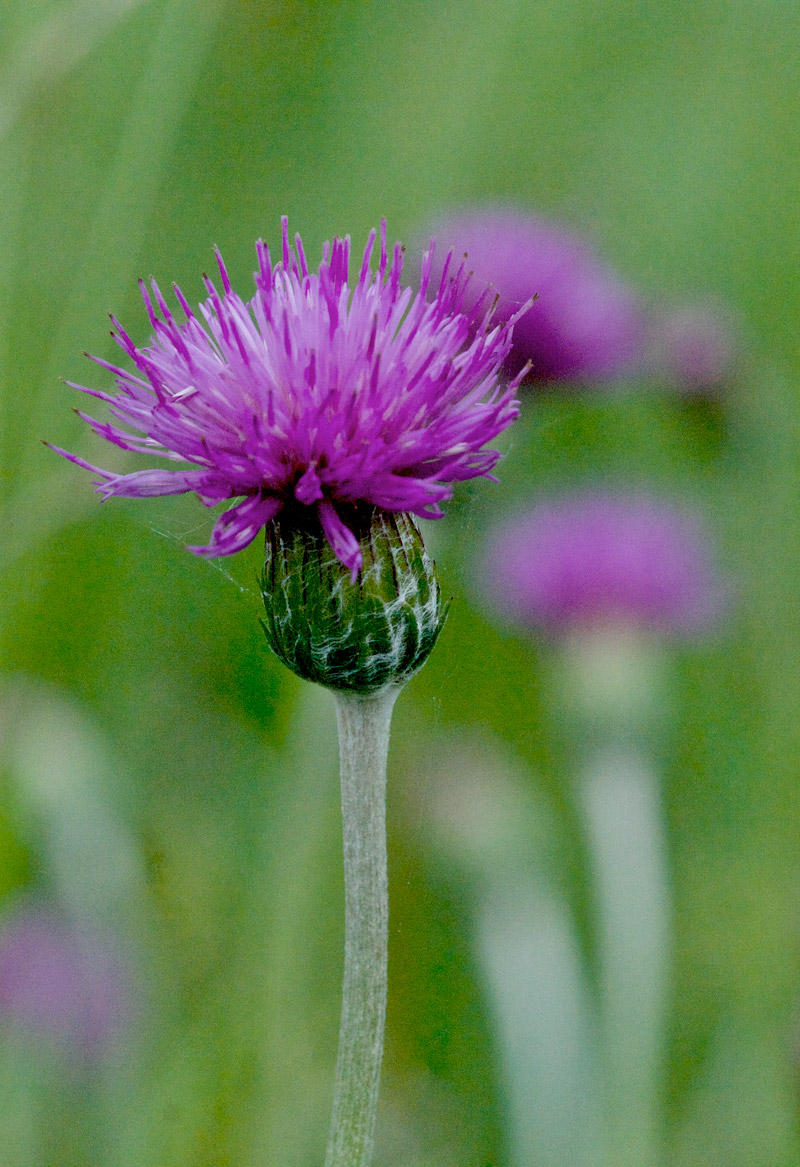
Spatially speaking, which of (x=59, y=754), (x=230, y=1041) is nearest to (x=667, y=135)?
(x=59, y=754)

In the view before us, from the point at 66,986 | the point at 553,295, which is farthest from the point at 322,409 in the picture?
the point at 553,295

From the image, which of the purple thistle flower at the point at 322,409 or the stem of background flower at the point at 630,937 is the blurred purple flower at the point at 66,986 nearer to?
the stem of background flower at the point at 630,937

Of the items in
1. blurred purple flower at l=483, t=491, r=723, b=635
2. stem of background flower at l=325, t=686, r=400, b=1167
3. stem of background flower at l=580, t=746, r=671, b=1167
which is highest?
stem of background flower at l=325, t=686, r=400, b=1167

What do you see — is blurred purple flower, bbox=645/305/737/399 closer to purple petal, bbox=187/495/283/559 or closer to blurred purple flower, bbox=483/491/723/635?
blurred purple flower, bbox=483/491/723/635

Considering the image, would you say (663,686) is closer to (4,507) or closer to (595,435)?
(595,435)

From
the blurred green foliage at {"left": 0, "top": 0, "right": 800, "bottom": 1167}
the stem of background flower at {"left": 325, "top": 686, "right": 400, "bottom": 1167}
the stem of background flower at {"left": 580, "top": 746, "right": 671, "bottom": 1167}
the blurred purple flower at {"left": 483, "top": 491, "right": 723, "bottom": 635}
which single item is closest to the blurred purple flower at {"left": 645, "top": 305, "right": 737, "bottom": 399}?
the blurred green foliage at {"left": 0, "top": 0, "right": 800, "bottom": 1167}

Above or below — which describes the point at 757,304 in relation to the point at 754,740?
above
